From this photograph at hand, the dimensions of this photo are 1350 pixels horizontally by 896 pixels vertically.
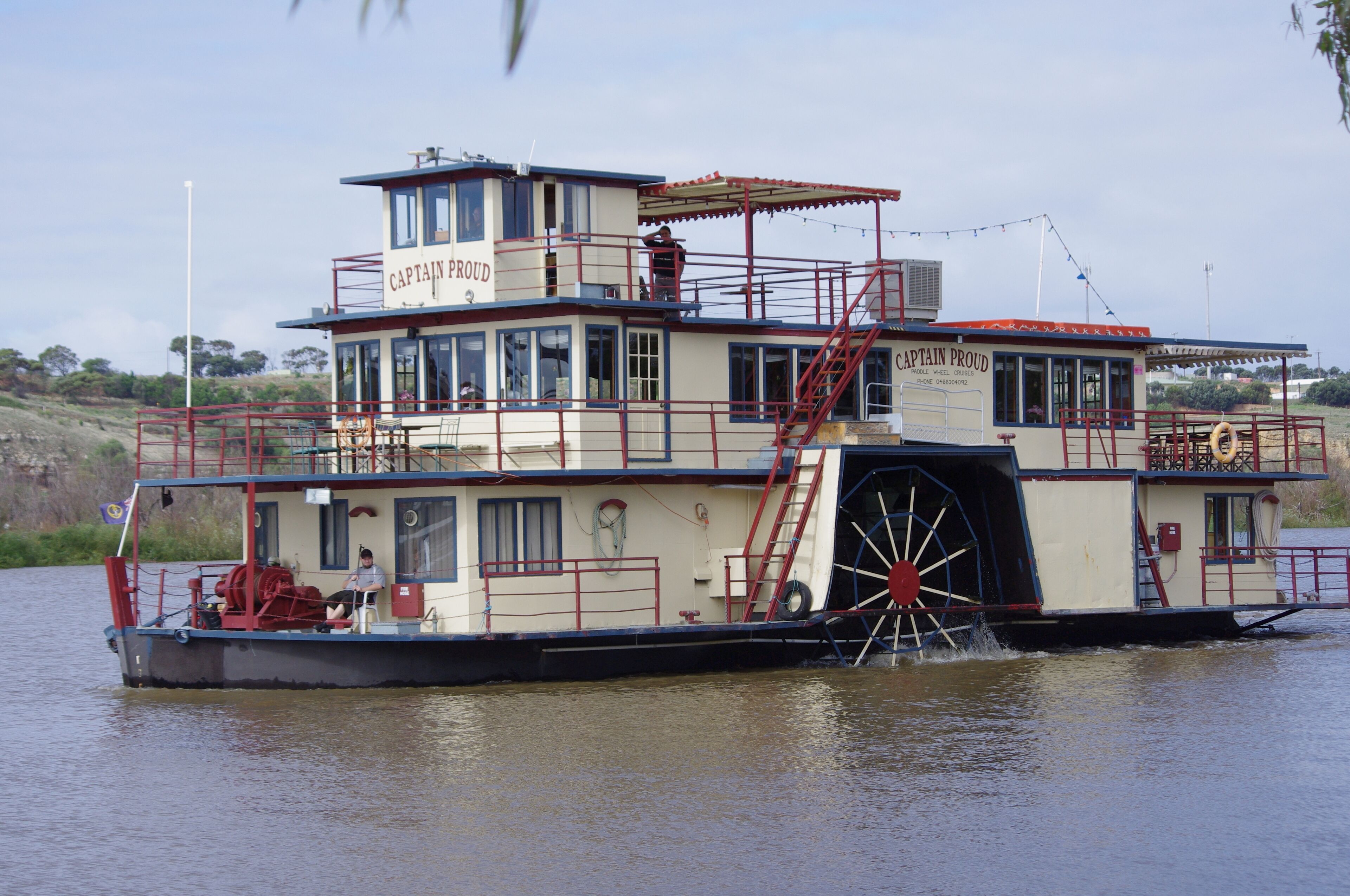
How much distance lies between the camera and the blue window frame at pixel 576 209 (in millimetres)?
19188

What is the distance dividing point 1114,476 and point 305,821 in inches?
498

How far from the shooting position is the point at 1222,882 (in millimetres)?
10477

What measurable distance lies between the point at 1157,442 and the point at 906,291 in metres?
5.46

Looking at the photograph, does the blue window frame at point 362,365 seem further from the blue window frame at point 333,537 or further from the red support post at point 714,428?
the red support post at point 714,428

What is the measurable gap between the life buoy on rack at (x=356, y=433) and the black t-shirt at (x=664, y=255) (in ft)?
14.3

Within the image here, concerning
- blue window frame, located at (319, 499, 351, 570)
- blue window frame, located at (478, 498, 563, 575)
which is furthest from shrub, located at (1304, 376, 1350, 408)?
blue window frame, located at (319, 499, 351, 570)

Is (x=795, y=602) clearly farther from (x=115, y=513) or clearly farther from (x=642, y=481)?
→ (x=115, y=513)

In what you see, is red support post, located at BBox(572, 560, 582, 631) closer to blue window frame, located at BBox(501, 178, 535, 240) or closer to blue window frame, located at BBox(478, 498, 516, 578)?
blue window frame, located at BBox(478, 498, 516, 578)

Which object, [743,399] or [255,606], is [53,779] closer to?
[255,606]

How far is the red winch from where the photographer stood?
57.7ft

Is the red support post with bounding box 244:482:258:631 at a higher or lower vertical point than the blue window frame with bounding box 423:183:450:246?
lower

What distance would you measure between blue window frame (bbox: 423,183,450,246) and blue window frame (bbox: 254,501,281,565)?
4.16 metres

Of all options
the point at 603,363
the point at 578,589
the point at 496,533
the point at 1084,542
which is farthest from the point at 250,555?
the point at 1084,542

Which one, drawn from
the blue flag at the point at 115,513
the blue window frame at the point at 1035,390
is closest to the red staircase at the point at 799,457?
the blue window frame at the point at 1035,390
